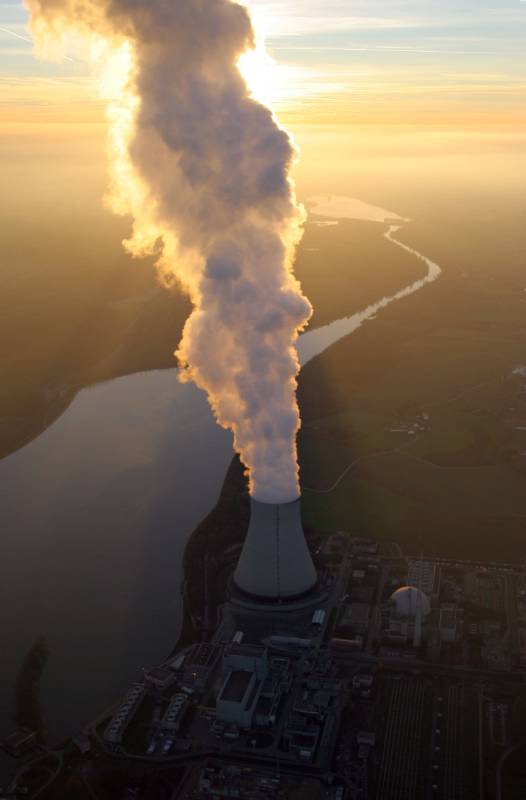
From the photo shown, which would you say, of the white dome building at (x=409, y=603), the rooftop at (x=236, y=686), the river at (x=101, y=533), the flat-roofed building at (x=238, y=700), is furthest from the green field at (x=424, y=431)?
the flat-roofed building at (x=238, y=700)

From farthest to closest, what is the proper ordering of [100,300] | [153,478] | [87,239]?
[87,239], [100,300], [153,478]

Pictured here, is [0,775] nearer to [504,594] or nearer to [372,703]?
[372,703]

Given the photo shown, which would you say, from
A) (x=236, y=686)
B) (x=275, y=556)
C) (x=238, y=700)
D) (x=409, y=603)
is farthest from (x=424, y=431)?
(x=238, y=700)

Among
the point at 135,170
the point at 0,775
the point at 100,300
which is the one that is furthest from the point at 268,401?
the point at 100,300

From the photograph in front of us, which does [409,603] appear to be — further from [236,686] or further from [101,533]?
[101,533]

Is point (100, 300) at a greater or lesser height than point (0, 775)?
lesser

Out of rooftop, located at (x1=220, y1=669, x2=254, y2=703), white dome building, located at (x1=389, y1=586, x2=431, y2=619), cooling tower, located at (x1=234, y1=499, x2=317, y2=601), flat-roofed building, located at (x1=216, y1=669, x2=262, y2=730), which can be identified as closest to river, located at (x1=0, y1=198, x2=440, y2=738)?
cooling tower, located at (x1=234, y1=499, x2=317, y2=601)
